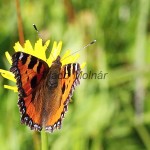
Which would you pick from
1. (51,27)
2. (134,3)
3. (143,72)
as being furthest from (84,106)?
(134,3)

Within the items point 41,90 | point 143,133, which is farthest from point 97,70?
point 41,90

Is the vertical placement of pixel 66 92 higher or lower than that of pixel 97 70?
lower

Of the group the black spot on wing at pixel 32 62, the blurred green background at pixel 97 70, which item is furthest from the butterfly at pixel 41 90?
the blurred green background at pixel 97 70

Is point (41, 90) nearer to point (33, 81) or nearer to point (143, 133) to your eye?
point (33, 81)

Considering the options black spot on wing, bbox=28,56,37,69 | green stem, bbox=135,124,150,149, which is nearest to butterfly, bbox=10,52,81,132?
black spot on wing, bbox=28,56,37,69

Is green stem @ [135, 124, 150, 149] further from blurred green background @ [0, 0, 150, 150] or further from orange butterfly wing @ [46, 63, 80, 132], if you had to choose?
orange butterfly wing @ [46, 63, 80, 132]

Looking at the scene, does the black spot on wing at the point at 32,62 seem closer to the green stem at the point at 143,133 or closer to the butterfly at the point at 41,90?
the butterfly at the point at 41,90
